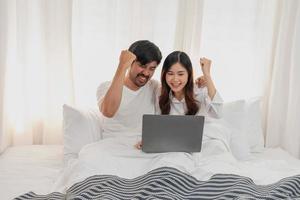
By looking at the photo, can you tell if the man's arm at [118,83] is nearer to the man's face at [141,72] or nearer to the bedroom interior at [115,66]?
the man's face at [141,72]

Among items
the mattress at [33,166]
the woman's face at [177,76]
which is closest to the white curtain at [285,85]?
the mattress at [33,166]

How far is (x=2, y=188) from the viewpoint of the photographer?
1.62m

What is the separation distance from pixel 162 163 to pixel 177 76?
0.51m

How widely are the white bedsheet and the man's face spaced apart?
0.59 m

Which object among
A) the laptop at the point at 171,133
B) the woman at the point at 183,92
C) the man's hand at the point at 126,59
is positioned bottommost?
the laptop at the point at 171,133

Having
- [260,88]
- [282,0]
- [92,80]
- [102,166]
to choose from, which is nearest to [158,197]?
Result: [102,166]

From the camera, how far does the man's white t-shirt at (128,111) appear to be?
205 cm

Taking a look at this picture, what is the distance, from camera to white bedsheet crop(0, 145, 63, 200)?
5.32 feet

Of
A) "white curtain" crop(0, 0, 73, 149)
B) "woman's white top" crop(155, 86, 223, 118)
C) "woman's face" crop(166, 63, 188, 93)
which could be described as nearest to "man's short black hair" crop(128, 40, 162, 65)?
"woman's face" crop(166, 63, 188, 93)

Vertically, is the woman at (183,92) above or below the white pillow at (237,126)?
above

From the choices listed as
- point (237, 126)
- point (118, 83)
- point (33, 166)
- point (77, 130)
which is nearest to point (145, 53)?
point (118, 83)

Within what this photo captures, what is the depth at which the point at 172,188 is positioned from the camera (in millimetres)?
1406

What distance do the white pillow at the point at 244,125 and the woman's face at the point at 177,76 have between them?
0.39 metres

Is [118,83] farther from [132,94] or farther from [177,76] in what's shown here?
[177,76]
